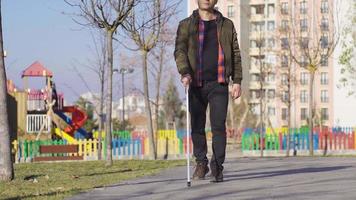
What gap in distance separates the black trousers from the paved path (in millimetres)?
364

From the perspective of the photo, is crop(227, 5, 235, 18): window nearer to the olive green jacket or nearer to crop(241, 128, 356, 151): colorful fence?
crop(241, 128, 356, 151): colorful fence

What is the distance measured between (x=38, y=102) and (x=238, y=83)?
38284 millimetres

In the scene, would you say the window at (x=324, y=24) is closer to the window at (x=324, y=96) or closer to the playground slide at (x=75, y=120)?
the playground slide at (x=75, y=120)

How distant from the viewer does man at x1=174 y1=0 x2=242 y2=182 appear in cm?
819

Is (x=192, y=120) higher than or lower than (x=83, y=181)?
higher

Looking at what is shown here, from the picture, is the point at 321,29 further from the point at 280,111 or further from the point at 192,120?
the point at 280,111

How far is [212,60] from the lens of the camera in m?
8.20

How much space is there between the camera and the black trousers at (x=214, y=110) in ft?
26.8

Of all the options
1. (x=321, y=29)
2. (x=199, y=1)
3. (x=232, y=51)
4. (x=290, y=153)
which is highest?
(x=321, y=29)

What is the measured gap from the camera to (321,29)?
33250 mm

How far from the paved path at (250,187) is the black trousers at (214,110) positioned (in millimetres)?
364

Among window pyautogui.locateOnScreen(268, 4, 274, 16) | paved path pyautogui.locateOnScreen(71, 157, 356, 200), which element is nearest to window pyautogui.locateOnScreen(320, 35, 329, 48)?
paved path pyautogui.locateOnScreen(71, 157, 356, 200)

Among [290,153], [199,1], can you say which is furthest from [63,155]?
[199,1]

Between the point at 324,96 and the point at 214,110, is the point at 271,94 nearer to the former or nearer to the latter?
the point at 324,96
